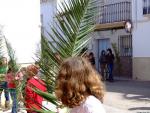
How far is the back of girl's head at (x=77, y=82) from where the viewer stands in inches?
114

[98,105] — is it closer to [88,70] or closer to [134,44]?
[88,70]

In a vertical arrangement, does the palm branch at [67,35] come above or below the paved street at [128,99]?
above

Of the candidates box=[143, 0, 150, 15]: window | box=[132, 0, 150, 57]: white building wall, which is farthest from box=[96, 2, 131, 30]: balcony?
box=[143, 0, 150, 15]: window

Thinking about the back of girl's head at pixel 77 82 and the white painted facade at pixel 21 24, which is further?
the white painted facade at pixel 21 24

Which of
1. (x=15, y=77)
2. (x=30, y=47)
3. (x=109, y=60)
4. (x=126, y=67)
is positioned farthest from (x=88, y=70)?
(x=126, y=67)

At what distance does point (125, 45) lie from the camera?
75.8 feet

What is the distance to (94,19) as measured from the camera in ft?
14.2

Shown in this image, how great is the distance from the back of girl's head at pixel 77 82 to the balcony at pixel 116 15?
20.1 meters

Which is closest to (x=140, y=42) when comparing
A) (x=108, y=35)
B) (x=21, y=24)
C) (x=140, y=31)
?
(x=140, y=31)

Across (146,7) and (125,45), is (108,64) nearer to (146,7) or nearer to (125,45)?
(125,45)

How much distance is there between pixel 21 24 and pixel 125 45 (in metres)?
8.22

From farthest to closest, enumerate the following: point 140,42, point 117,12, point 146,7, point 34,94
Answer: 1. point 117,12
2. point 140,42
3. point 146,7
4. point 34,94

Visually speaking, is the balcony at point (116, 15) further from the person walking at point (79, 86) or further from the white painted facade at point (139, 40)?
the person walking at point (79, 86)

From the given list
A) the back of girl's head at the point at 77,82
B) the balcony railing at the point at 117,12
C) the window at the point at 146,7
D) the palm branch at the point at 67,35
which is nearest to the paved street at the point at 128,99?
the window at the point at 146,7
